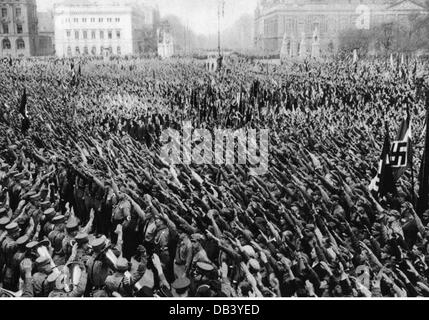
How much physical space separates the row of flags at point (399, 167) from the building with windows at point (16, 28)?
2300 inches

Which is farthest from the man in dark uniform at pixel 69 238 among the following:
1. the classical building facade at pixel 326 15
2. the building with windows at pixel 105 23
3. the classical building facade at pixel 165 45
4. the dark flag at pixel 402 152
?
the classical building facade at pixel 326 15

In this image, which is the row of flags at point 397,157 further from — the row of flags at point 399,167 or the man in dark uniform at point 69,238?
the man in dark uniform at point 69,238

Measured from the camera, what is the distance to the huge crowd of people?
5.15 m

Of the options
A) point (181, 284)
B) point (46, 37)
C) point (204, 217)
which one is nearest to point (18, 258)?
point (181, 284)

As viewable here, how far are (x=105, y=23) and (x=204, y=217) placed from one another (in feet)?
66.6

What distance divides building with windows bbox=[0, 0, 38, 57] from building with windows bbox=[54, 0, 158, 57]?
33.7 m

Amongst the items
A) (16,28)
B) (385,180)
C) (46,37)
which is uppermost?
(16,28)

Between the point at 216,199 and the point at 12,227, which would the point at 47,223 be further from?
the point at 216,199

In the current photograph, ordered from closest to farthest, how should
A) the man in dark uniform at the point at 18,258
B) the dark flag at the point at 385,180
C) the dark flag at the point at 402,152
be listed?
the man in dark uniform at the point at 18,258 → the dark flag at the point at 385,180 → the dark flag at the point at 402,152

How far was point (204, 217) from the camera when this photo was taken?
6.46 metres

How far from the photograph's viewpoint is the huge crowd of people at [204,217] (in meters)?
5.15
